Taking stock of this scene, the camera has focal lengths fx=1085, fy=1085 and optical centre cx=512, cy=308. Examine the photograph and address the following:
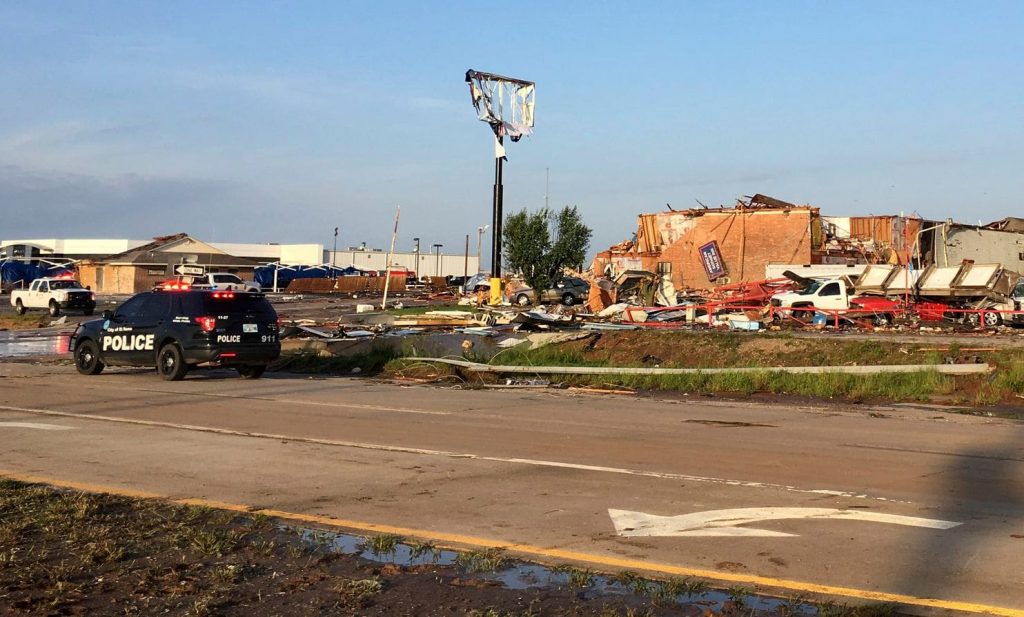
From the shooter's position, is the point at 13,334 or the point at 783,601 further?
the point at 13,334

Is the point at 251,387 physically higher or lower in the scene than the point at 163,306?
lower

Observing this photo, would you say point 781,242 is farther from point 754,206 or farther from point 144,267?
point 144,267

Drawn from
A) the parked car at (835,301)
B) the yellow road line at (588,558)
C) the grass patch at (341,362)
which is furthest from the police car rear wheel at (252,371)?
the parked car at (835,301)

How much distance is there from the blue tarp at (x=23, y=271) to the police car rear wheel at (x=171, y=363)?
6940 centimetres

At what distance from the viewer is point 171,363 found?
21.1m

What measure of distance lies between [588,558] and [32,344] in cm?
3203

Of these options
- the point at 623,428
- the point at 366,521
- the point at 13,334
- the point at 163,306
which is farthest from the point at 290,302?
the point at 366,521

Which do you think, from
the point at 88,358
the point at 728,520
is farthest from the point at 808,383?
the point at 88,358

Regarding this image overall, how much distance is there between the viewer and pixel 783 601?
5871mm

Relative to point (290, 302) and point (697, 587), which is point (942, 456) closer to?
point (697, 587)

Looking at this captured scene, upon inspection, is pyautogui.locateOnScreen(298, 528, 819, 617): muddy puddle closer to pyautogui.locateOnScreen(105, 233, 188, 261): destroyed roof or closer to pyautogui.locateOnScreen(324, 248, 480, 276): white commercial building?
pyautogui.locateOnScreen(105, 233, 188, 261): destroyed roof

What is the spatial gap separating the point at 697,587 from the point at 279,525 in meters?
3.21

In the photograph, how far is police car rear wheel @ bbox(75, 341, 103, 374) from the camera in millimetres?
22516

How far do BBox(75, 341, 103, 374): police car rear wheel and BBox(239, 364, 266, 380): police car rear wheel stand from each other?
3.01 meters
